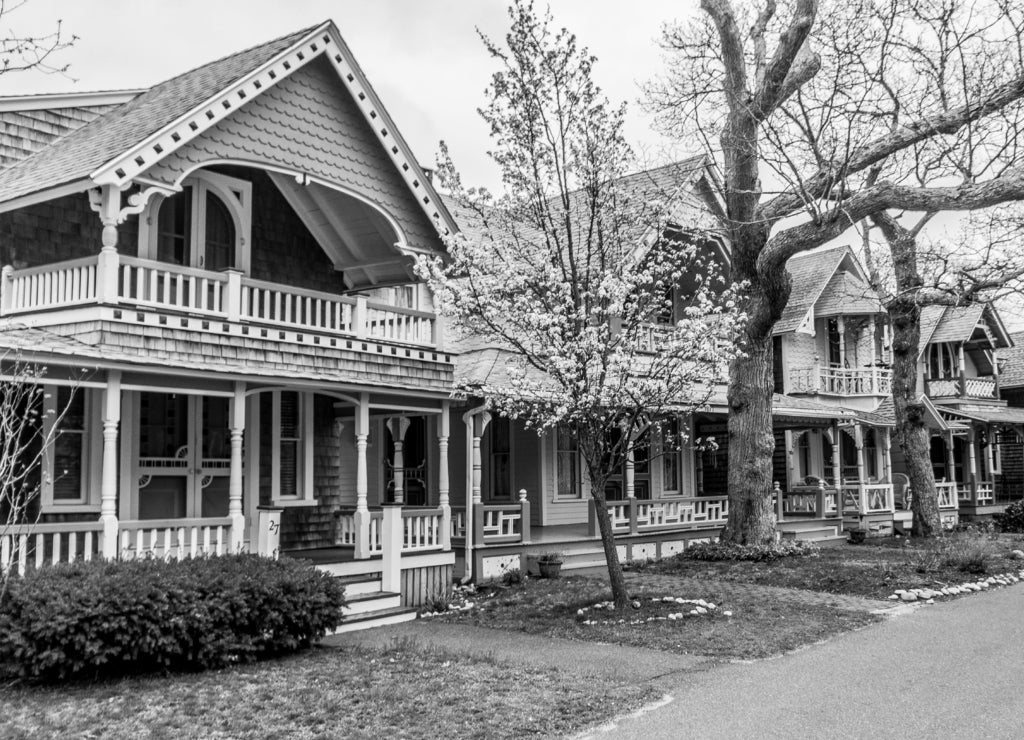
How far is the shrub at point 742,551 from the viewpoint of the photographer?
64.3 feet

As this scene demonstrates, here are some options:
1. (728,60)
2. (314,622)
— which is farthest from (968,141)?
(314,622)

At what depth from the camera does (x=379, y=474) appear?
21.5m

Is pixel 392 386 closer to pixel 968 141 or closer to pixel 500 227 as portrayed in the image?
pixel 500 227

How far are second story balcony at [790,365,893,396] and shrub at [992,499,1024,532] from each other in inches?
198

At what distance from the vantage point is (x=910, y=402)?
26.1 meters

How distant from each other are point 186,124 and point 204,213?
108 inches

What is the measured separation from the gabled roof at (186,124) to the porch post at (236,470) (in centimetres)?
307

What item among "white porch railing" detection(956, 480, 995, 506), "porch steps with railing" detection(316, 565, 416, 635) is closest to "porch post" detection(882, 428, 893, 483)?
"white porch railing" detection(956, 480, 995, 506)

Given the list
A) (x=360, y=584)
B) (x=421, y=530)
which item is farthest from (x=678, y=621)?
(x=421, y=530)

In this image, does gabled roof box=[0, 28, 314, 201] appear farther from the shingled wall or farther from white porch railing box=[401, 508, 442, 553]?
white porch railing box=[401, 508, 442, 553]

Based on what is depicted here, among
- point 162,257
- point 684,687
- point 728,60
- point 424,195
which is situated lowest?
point 684,687

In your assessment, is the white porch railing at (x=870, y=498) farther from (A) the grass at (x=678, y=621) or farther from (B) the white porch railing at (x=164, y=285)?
(B) the white porch railing at (x=164, y=285)

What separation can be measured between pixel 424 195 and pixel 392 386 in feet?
9.73

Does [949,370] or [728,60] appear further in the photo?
[949,370]
